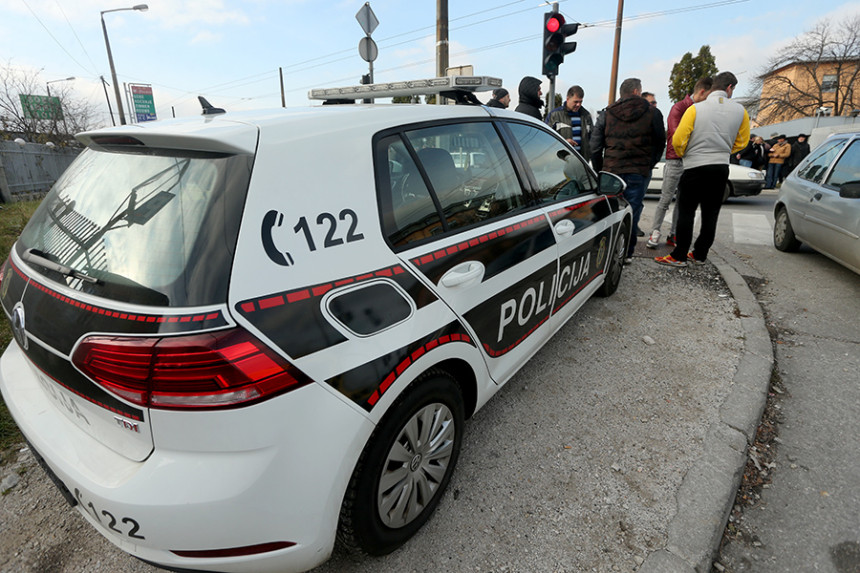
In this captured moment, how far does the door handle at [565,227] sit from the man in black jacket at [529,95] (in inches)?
136

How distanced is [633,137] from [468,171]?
3683 mm

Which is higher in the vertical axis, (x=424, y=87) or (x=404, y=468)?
(x=424, y=87)

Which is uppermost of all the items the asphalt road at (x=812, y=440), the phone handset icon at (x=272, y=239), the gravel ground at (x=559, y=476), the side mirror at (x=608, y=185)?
the phone handset icon at (x=272, y=239)

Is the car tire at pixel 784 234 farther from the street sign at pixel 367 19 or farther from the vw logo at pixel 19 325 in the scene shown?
the vw logo at pixel 19 325

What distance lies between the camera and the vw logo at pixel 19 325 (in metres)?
1.57

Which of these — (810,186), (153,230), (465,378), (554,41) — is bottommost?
(465,378)

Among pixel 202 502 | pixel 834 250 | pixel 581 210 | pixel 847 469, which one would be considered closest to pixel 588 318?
pixel 581 210

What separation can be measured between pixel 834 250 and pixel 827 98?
48568 mm

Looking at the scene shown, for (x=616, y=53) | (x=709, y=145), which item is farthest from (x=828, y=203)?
(x=616, y=53)

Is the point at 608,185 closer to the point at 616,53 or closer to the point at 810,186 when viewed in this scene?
the point at 810,186

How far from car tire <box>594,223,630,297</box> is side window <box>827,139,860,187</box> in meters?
2.41

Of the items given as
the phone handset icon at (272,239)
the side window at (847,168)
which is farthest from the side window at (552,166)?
the side window at (847,168)

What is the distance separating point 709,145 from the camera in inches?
188

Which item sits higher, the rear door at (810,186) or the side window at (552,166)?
the side window at (552,166)
